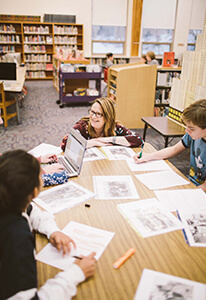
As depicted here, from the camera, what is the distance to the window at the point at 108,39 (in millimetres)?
9898

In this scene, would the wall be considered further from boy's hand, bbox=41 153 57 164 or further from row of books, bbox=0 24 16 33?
boy's hand, bbox=41 153 57 164

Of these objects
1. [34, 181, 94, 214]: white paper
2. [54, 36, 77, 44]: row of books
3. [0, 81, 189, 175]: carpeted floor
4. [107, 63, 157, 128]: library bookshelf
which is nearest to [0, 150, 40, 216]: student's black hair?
[34, 181, 94, 214]: white paper

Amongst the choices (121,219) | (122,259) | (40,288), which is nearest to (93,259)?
(122,259)

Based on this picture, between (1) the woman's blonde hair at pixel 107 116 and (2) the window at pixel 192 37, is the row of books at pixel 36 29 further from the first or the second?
(1) the woman's blonde hair at pixel 107 116

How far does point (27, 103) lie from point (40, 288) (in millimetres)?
6202

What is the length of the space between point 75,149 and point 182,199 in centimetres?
74

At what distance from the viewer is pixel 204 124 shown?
1.76 meters

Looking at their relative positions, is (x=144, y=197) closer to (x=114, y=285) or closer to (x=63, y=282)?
(x=114, y=285)

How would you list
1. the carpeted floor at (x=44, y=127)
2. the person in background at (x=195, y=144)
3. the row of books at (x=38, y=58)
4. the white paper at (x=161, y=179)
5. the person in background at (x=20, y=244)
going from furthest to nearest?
1. the row of books at (x=38, y=58)
2. the carpeted floor at (x=44, y=127)
3. the person in background at (x=195, y=144)
4. the white paper at (x=161, y=179)
5. the person in background at (x=20, y=244)

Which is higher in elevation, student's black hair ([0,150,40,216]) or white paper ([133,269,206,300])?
student's black hair ([0,150,40,216])

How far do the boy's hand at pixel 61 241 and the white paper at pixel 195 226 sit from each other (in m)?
0.52

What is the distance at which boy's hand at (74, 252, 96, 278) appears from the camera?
0.96 metres

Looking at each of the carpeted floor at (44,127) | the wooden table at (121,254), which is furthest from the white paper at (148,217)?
the carpeted floor at (44,127)

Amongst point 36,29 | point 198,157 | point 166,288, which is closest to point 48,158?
point 198,157
